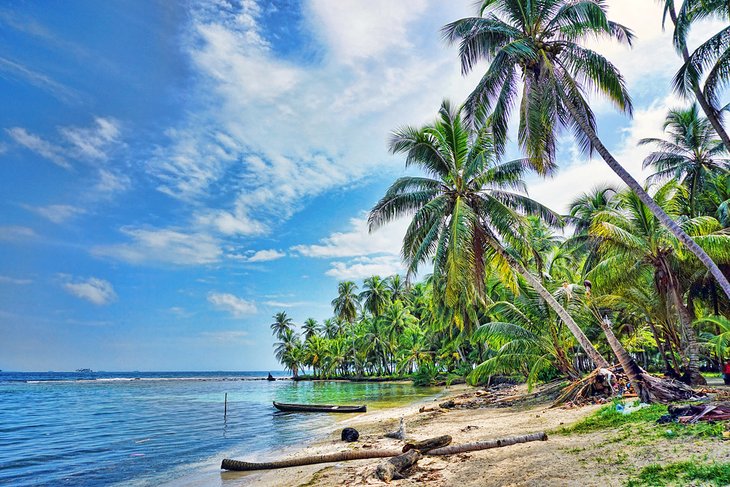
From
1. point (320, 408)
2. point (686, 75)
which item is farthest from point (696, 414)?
point (320, 408)

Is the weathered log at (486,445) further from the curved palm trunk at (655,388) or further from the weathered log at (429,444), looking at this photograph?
the curved palm trunk at (655,388)

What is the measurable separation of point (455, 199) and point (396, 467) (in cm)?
979

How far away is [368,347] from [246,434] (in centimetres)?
4304

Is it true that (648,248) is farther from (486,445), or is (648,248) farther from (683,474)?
(683,474)

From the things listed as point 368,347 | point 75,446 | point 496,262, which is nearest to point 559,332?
point 496,262

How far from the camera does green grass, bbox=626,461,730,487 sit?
4.77 meters

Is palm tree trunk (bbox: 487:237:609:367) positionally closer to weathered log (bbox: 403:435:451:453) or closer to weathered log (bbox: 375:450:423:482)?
weathered log (bbox: 403:435:451:453)

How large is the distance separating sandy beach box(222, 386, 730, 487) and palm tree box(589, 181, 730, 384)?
5594mm

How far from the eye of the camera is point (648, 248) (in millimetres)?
14383

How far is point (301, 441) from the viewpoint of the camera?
14805 mm

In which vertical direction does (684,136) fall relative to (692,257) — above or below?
above

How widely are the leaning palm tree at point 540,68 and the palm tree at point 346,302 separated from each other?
51991 millimetres

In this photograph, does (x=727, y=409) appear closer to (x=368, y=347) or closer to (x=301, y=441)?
(x=301, y=441)

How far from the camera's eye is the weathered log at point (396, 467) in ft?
24.2
